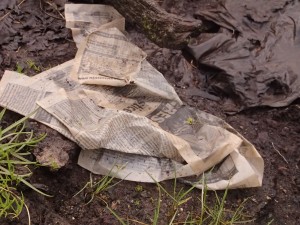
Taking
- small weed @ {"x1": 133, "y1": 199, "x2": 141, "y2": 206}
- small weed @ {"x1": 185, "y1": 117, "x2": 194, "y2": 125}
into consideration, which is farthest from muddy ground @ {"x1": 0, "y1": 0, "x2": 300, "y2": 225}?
small weed @ {"x1": 185, "y1": 117, "x2": 194, "y2": 125}

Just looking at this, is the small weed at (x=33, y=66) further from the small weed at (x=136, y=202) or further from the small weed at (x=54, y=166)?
the small weed at (x=136, y=202)

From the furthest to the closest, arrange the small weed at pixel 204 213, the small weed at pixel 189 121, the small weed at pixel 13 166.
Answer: the small weed at pixel 189 121 → the small weed at pixel 204 213 → the small weed at pixel 13 166

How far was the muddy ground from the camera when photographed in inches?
78.0

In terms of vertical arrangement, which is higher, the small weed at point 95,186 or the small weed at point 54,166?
the small weed at point 54,166

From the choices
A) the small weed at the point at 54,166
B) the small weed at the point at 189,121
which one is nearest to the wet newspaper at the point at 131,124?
the small weed at the point at 189,121

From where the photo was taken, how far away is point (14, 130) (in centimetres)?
201

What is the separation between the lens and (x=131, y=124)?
214cm

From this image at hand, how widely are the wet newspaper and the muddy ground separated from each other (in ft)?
0.22

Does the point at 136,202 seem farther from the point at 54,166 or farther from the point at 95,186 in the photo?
the point at 54,166

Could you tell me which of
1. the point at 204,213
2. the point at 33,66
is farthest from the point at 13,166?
the point at 204,213

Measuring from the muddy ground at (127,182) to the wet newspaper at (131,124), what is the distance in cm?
7

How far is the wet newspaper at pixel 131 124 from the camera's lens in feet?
6.84

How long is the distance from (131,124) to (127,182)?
0.85ft

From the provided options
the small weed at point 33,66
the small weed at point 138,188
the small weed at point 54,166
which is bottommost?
the small weed at point 138,188
